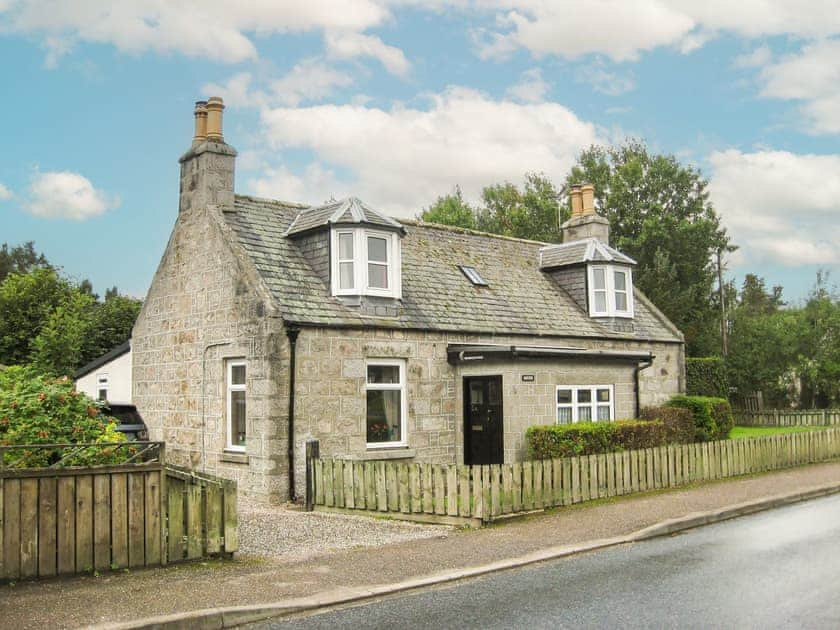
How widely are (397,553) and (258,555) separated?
5.96ft

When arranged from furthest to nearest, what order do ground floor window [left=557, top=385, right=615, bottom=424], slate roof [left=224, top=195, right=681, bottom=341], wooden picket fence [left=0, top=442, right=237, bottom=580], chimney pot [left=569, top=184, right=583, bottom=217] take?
1. chimney pot [left=569, top=184, right=583, bottom=217]
2. ground floor window [left=557, top=385, right=615, bottom=424]
3. slate roof [left=224, top=195, right=681, bottom=341]
4. wooden picket fence [left=0, top=442, right=237, bottom=580]

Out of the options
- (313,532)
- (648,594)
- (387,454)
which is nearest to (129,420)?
(387,454)

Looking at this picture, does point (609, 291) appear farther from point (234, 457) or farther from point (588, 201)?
point (234, 457)

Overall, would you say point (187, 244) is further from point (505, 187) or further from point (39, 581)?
point (505, 187)

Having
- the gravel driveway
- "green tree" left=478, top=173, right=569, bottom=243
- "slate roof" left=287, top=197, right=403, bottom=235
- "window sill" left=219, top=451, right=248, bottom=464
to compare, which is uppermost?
"green tree" left=478, top=173, right=569, bottom=243

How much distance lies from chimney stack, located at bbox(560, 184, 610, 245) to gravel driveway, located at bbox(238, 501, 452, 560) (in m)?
16.7

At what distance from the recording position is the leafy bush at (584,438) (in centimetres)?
1770

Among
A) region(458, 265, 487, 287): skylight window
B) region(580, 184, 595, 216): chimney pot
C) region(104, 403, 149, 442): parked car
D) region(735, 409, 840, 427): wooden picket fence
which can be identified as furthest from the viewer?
region(735, 409, 840, 427): wooden picket fence

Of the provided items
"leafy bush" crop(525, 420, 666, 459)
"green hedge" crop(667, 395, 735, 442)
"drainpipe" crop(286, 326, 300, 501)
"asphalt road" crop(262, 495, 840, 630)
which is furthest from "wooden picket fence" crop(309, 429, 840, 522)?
"green hedge" crop(667, 395, 735, 442)

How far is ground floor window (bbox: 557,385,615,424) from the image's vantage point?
69.0 ft

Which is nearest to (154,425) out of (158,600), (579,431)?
(579,431)

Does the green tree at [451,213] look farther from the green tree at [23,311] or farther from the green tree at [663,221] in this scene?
the green tree at [23,311]

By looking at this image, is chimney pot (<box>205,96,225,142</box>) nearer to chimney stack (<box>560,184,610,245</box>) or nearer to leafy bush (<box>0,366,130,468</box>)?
leafy bush (<box>0,366,130,468</box>)

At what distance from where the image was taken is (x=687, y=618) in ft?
24.3
